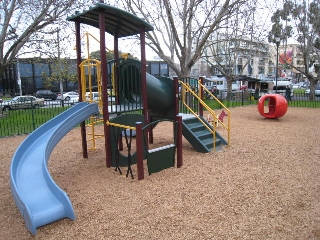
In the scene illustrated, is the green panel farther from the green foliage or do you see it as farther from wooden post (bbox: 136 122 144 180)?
the green foliage

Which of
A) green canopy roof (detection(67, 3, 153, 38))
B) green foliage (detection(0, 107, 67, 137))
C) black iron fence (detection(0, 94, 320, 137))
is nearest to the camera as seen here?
green canopy roof (detection(67, 3, 153, 38))

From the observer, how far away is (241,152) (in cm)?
689

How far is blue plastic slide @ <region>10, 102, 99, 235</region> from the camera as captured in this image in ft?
11.3

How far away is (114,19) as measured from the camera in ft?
19.0

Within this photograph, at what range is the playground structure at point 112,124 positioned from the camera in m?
3.67

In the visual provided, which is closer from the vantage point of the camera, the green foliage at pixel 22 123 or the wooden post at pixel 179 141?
the wooden post at pixel 179 141

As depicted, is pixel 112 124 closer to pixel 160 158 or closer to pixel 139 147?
pixel 139 147

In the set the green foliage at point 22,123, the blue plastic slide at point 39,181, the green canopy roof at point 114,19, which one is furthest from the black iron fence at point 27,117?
the blue plastic slide at point 39,181

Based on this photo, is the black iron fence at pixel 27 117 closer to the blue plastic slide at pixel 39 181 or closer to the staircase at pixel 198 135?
the blue plastic slide at pixel 39 181

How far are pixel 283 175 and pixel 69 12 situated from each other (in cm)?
1090

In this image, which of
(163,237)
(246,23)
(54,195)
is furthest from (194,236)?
(246,23)

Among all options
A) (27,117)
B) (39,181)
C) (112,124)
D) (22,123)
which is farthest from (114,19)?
(27,117)

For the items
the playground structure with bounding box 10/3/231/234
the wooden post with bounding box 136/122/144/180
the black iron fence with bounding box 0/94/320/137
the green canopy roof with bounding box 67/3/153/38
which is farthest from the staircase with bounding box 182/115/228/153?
the black iron fence with bounding box 0/94/320/137

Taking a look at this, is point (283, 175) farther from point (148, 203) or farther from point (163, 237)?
point (163, 237)
